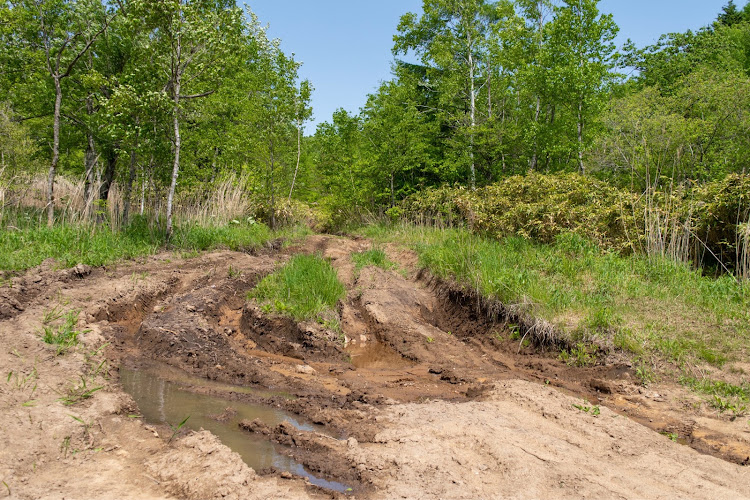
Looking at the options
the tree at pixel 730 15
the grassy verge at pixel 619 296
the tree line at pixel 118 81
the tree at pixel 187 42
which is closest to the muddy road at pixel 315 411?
the grassy verge at pixel 619 296

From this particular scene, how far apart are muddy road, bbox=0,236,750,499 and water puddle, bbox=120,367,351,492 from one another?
0.02 m

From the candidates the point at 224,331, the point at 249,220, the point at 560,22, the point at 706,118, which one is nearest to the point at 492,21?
the point at 560,22

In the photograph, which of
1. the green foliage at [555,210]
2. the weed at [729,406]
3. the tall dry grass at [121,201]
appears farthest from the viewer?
the tall dry grass at [121,201]

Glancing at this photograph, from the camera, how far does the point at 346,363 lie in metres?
6.25

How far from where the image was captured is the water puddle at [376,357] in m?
6.32

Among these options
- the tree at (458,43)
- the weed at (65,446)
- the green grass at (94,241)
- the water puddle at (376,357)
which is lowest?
the water puddle at (376,357)

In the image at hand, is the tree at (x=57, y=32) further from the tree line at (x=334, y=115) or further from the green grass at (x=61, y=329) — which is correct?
the green grass at (x=61, y=329)

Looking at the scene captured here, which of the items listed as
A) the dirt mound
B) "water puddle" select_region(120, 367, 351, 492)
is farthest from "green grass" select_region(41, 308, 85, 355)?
the dirt mound

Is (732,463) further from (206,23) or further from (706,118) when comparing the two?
(706,118)

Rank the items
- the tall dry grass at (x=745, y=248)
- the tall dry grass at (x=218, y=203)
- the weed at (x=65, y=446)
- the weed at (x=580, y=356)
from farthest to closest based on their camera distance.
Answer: the tall dry grass at (x=218, y=203), the tall dry grass at (x=745, y=248), the weed at (x=580, y=356), the weed at (x=65, y=446)

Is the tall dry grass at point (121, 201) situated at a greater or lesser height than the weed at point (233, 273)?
greater

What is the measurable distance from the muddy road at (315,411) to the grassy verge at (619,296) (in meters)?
0.47

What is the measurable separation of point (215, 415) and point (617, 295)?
18.2 ft

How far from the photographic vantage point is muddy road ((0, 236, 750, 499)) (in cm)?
305
